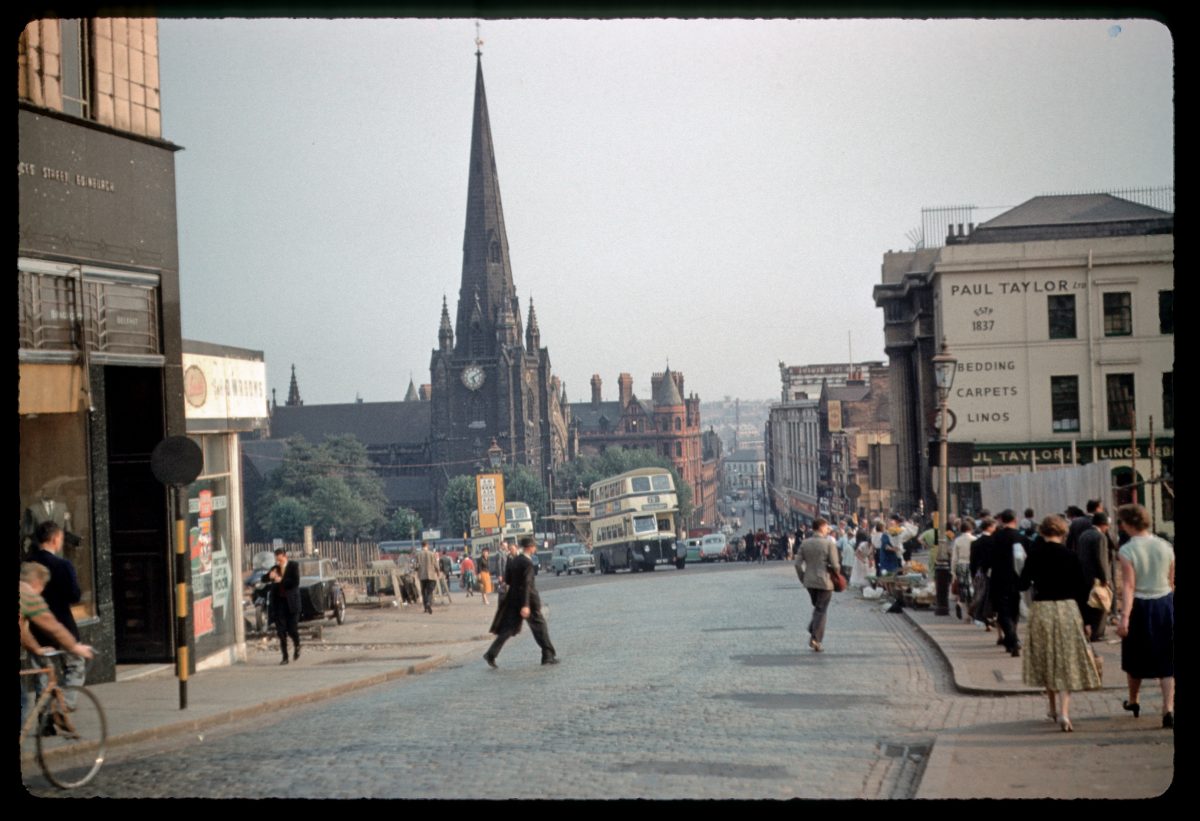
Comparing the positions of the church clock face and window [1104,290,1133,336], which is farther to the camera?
the church clock face

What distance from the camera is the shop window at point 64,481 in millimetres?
15664

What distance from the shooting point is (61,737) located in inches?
450

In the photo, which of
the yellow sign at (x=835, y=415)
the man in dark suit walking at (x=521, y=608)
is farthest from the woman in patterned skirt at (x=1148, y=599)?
the yellow sign at (x=835, y=415)

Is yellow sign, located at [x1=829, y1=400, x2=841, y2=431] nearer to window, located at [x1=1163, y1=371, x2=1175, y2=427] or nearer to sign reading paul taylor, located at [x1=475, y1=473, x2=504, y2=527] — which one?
sign reading paul taylor, located at [x1=475, y1=473, x2=504, y2=527]

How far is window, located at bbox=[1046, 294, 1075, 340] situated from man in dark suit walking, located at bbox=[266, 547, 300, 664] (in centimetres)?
2782

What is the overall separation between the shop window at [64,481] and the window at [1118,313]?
3142cm

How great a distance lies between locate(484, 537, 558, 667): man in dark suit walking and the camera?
58.3 ft

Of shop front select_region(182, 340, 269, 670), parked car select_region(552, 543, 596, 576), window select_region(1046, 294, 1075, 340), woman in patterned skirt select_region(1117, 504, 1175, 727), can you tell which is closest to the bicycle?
shop front select_region(182, 340, 269, 670)

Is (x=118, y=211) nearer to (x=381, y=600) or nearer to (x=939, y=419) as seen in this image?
(x=939, y=419)

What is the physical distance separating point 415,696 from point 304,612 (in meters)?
10.4

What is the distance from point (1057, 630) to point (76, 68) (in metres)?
12.3

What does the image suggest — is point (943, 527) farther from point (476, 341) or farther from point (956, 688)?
point (476, 341)

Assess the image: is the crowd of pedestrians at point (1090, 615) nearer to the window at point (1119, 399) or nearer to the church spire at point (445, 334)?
the window at point (1119, 399)
